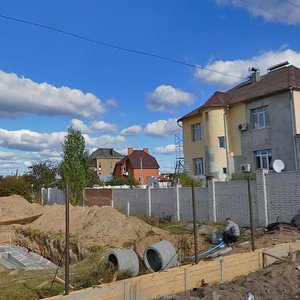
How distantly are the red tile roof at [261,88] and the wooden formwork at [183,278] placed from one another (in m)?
15.1

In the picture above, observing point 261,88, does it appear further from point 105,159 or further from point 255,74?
point 105,159

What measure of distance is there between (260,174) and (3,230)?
13.7 m

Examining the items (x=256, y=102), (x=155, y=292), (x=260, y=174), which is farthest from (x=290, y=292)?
(x=256, y=102)

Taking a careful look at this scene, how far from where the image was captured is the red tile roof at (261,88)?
23.6 metres

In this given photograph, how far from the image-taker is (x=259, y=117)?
24938 millimetres

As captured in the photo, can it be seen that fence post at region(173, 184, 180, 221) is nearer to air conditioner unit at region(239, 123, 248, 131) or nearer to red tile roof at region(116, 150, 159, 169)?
air conditioner unit at region(239, 123, 248, 131)

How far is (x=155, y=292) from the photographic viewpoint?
7.41m

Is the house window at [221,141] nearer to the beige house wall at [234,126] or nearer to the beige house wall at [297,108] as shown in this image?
the beige house wall at [234,126]

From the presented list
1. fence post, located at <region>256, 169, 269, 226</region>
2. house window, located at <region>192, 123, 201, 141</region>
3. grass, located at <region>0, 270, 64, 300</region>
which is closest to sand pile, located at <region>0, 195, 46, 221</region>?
house window, located at <region>192, 123, 201, 141</region>

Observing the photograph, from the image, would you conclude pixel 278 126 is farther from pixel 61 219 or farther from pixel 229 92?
pixel 61 219

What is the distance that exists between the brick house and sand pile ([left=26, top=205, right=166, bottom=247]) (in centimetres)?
4343

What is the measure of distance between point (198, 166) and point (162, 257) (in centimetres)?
2135

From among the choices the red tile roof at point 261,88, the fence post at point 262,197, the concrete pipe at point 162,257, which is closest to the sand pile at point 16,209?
the red tile roof at point 261,88

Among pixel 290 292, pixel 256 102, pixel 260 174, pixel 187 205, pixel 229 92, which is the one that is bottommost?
pixel 290 292
